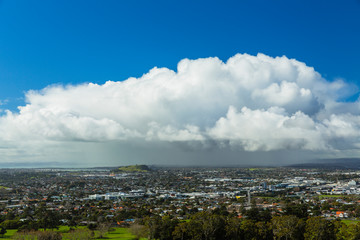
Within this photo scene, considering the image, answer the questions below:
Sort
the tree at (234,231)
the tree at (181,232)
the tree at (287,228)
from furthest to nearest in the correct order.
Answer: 1. the tree at (181,232)
2. the tree at (234,231)
3. the tree at (287,228)

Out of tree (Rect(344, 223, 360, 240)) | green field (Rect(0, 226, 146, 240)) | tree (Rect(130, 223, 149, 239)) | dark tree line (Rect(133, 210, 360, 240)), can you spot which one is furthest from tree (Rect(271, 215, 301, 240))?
green field (Rect(0, 226, 146, 240))

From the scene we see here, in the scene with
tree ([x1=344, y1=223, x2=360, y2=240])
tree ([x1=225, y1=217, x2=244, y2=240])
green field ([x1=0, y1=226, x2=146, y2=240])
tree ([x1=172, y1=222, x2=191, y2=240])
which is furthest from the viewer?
green field ([x1=0, y1=226, x2=146, y2=240])

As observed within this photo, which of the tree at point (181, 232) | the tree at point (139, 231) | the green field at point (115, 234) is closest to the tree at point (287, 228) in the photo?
the tree at point (181, 232)

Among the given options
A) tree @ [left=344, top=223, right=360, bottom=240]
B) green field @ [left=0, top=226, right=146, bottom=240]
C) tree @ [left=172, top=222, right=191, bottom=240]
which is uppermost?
tree @ [left=344, top=223, right=360, bottom=240]

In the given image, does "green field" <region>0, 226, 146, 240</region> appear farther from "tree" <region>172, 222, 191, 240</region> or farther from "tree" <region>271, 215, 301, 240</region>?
"tree" <region>271, 215, 301, 240</region>

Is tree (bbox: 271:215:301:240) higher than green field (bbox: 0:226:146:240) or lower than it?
higher

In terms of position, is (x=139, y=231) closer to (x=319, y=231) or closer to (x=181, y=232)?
(x=181, y=232)

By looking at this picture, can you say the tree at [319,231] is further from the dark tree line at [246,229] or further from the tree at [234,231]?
the tree at [234,231]

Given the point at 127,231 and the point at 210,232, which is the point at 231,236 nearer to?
the point at 210,232

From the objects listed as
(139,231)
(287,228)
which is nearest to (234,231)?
(287,228)

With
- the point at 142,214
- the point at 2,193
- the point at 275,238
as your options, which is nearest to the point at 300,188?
the point at 142,214


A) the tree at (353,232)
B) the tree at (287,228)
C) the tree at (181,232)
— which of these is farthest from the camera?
the tree at (181,232)

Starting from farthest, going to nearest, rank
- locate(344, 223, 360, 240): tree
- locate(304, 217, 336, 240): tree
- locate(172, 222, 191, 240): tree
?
locate(172, 222, 191, 240): tree
locate(304, 217, 336, 240): tree
locate(344, 223, 360, 240): tree

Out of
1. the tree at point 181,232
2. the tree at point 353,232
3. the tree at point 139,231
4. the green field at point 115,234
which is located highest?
the tree at point 353,232
